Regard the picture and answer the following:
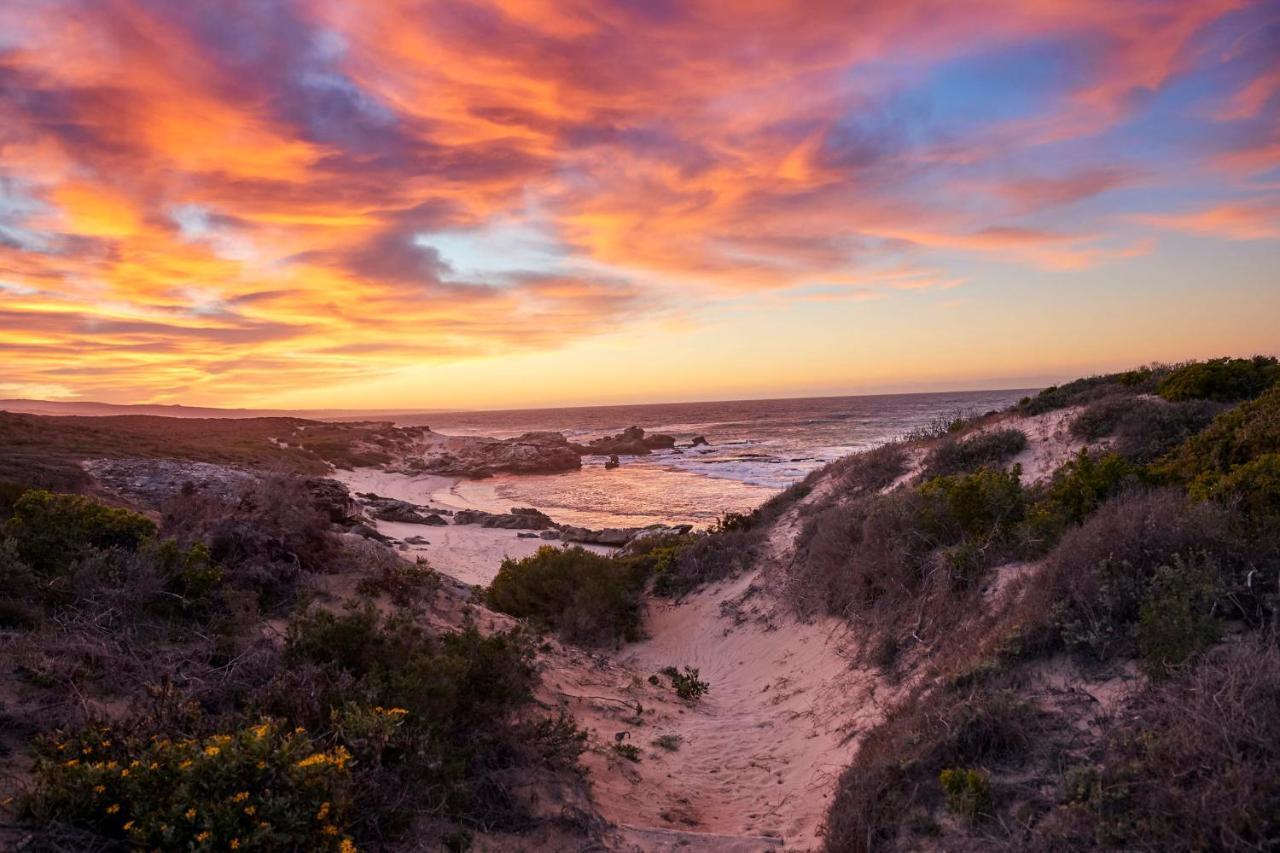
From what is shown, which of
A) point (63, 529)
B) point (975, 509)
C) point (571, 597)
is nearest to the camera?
point (63, 529)

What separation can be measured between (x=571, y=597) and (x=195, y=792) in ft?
32.3

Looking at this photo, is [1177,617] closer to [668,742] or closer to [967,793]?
[967,793]

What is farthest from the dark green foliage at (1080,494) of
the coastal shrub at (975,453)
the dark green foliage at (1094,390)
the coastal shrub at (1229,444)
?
the dark green foliage at (1094,390)

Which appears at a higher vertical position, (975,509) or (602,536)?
(975,509)

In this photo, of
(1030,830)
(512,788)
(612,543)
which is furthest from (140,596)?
(612,543)

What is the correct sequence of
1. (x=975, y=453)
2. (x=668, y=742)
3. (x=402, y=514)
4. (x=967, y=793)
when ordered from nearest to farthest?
1. (x=967, y=793)
2. (x=668, y=742)
3. (x=975, y=453)
4. (x=402, y=514)

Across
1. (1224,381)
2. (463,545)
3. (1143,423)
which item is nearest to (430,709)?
(1143,423)

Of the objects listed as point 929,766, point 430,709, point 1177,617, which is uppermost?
point 1177,617

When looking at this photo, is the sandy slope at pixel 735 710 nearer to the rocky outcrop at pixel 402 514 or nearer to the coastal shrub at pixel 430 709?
the coastal shrub at pixel 430 709

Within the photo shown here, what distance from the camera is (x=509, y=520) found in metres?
26.8

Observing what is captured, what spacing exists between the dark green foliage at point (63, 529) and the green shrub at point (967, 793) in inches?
329

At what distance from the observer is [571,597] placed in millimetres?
13750

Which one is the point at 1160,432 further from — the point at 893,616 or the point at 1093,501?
the point at 893,616

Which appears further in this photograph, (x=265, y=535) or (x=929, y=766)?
(x=265, y=535)
